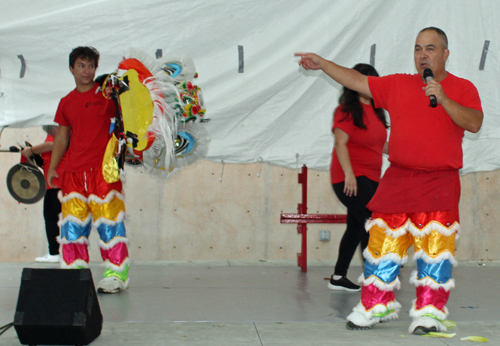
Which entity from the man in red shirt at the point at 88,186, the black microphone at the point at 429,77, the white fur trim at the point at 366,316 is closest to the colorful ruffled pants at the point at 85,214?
the man in red shirt at the point at 88,186

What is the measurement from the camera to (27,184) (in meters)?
4.66

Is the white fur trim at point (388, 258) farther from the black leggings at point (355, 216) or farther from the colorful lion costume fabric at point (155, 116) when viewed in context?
the colorful lion costume fabric at point (155, 116)

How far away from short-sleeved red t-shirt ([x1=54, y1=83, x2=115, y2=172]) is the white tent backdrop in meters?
1.18

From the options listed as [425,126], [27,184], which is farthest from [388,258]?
[27,184]

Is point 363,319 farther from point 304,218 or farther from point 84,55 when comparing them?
point 84,55

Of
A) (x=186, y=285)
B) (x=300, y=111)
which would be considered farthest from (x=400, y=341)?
(x=300, y=111)

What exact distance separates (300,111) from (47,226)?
8.10 feet

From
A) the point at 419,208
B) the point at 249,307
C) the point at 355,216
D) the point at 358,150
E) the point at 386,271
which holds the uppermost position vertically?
the point at 358,150

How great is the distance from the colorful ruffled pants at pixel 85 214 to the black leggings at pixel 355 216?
154 cm

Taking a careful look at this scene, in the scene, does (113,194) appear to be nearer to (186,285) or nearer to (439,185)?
(186,285)

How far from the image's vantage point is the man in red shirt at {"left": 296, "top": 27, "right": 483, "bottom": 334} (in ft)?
9.75

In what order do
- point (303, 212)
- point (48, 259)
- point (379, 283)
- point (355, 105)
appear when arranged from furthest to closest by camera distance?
point (48, 259) < point (303, 212) < point (355, 105) < point (379, 283)

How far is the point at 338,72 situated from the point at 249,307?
62.0 inches

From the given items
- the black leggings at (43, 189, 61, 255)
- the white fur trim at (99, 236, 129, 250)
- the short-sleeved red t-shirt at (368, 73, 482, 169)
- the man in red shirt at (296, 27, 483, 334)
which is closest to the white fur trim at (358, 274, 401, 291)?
the man in red shirt at (296, 27, 483, 334)
